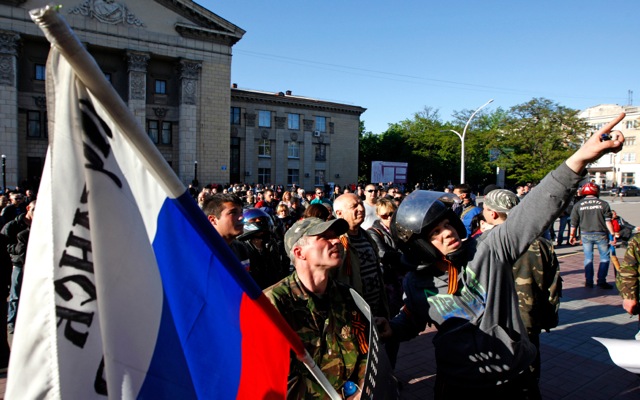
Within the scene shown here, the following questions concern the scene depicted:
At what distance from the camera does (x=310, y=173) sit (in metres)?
50.1

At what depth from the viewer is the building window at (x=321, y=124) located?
51.1 metres

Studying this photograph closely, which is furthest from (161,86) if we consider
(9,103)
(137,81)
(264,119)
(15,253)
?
(15,253)

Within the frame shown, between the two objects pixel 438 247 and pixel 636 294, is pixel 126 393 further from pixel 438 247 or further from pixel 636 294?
pixel 636 294

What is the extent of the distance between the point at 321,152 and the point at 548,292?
156ft

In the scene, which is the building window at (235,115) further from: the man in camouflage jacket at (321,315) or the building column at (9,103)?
the man in camouflage jacket at (321,315)

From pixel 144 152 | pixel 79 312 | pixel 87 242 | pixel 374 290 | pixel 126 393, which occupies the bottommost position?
pixel 374 290

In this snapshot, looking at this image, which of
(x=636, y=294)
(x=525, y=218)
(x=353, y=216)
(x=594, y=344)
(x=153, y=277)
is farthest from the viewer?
(x=594, y=344)

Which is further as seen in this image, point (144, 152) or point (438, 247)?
point (438, 247)

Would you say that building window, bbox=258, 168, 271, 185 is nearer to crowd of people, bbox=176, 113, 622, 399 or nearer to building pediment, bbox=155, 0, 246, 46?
building pediment, bbox=155, 0, 246, 46

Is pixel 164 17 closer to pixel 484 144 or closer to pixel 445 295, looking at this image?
pixel 484 144

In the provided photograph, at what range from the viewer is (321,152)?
168 feet

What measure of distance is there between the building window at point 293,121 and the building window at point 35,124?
78.4 ft

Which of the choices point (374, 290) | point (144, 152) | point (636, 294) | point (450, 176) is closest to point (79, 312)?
point (144, 152)

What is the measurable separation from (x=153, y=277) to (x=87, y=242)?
236mm
